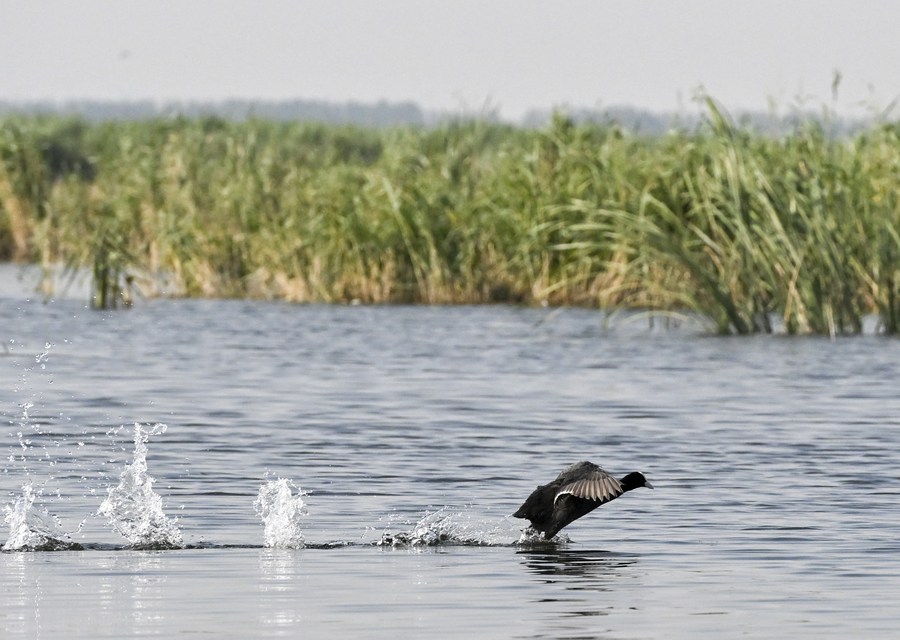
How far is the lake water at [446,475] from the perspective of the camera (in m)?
8.55

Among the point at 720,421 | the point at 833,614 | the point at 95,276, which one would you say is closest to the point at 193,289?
the point at 95,276

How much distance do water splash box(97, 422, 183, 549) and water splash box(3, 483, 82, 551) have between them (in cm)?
32

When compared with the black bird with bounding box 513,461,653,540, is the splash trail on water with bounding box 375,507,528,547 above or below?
below

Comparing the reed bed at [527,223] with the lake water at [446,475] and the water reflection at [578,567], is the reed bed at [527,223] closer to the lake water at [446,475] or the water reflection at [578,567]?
the lake water at [446,475]

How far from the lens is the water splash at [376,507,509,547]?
1066 cm

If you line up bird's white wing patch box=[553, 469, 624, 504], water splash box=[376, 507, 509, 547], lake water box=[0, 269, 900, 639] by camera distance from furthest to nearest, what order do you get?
water splash box=[376, 507, 509, 547], bird's white wing patch box=[553, 469, 624, 504], lake water box=[0, 269, 900, 639]

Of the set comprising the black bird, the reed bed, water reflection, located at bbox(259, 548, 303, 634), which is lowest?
water reflection, located at bbox(259, 548, 303, 634)

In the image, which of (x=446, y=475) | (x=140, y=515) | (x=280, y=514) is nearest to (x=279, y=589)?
(x=280, y=514)

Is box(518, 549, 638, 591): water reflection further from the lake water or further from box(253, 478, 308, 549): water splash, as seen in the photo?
box(253, 478, 308, 549): water splash

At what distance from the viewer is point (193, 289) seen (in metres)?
29.8

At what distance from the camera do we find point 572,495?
10.2m

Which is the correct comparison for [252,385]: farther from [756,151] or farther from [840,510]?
[840,510]

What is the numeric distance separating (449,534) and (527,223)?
16111 millimetres

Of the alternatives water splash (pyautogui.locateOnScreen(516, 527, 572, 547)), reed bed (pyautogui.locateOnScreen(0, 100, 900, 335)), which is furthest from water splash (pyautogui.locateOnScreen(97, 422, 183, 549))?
reed bed (pyautogui.locateOnScreen(0, 100, 900, 335))
